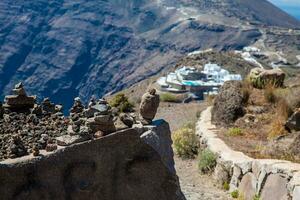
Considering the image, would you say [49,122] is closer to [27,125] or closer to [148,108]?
[27,125]

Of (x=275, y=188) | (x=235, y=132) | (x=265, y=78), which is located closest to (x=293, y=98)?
(x=235, y=132)

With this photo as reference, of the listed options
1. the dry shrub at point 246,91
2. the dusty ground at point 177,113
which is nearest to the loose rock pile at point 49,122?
the dry shrub at point 246,91

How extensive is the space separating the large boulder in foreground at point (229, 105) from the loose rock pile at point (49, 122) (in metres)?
8.89

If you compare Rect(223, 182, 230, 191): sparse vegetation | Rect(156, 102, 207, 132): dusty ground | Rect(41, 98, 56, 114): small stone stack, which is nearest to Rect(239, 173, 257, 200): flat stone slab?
Rect(223, 182, 230, 191): sparse vegetation

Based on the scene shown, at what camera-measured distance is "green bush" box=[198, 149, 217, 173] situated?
15.3m

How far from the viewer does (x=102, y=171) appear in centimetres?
816

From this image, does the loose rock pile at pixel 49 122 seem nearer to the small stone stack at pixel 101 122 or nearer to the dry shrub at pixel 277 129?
the small stone stack at pixel 101 122

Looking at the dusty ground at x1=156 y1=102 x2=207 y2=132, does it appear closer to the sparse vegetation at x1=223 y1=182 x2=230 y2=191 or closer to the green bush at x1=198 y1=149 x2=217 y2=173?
the green bush at x1=198 y1=149 x2=217 y2=173

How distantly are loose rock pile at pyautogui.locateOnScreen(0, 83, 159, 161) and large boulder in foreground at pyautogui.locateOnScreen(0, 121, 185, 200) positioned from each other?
16 centimetres

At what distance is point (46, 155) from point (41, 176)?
0.82 ft

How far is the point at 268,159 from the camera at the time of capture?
42.1 feet

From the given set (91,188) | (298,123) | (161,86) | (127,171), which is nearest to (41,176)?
(91,188)

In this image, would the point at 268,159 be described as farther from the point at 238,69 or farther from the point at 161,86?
the point at 238,69

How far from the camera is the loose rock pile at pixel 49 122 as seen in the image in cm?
795
